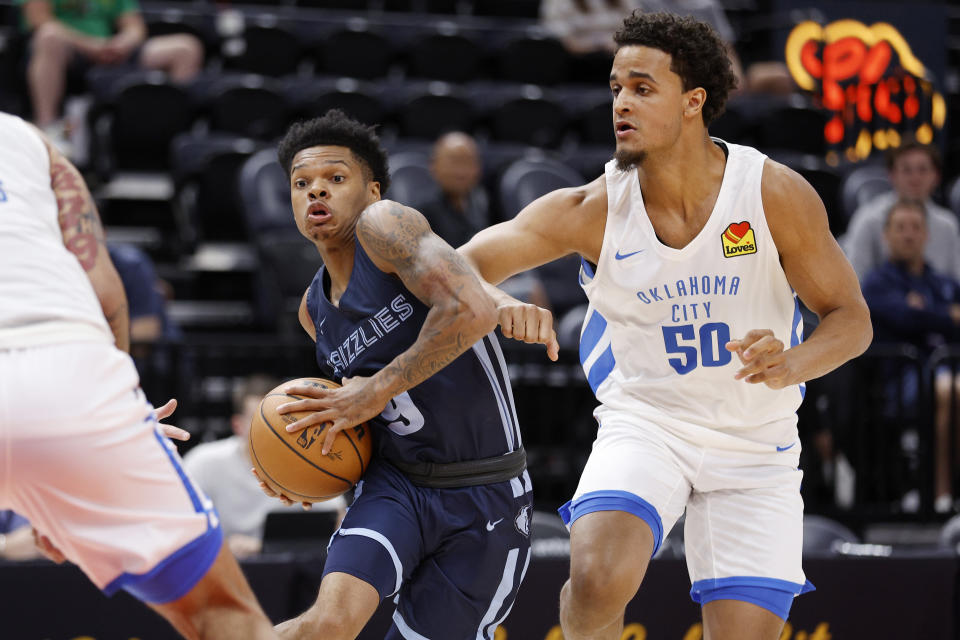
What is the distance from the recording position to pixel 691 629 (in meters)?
5.49

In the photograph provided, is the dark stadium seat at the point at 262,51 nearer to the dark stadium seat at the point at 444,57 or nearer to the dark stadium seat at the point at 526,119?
the dark stadium seat at the point at 444,57

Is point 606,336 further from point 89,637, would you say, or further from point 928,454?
point 928,454

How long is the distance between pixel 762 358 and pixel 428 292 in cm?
96

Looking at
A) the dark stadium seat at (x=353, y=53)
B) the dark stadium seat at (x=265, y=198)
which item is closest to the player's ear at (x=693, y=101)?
the dark stadium seat at (x=265, y=198)

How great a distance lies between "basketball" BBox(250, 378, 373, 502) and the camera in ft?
11.7

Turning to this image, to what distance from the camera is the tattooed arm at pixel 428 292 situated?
346 centimetres

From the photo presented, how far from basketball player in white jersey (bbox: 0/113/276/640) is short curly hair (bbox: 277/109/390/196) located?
4.26ft

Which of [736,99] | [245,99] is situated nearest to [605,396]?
[245,99]

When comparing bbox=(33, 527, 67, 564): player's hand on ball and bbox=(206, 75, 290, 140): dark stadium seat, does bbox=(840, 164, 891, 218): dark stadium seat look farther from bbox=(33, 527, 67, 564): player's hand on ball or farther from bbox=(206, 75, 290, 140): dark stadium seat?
bbox=(33, 527, 67, 564): player's hand on ball

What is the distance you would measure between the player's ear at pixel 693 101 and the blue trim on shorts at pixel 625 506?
4.01ft

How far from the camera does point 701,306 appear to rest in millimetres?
3766

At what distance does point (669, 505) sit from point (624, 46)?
1457mm

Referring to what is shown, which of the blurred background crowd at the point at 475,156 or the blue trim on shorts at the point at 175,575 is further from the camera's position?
the blurred background crowd at the point at 475,156

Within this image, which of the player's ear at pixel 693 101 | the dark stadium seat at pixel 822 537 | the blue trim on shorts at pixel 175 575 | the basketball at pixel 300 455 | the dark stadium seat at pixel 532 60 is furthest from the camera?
the dark stadium seat at pixel 532 60
